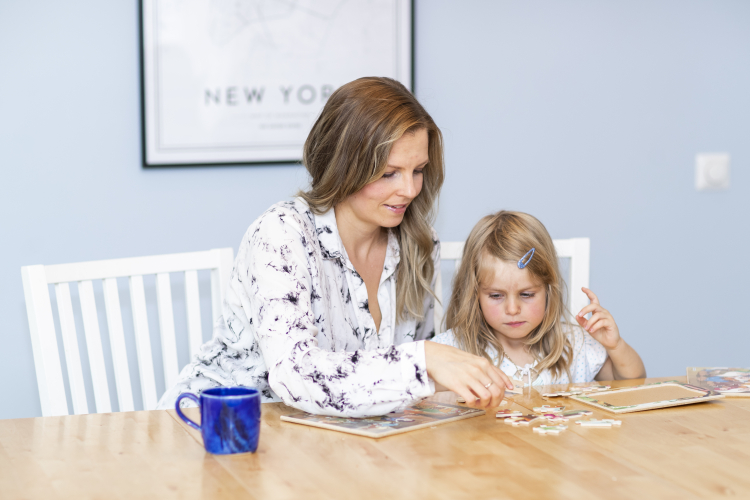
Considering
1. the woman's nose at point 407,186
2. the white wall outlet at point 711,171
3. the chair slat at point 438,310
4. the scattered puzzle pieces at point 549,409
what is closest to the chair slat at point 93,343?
the woman's nose at point 407,186

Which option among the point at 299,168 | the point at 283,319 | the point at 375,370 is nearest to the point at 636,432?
the point at 375,370

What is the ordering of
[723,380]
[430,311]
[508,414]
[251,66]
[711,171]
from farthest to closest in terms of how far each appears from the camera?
[711,171], [251,66], [430,311], [723,380], [508,414]

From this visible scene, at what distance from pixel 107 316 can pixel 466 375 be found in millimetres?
882

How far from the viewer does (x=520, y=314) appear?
5.40ft

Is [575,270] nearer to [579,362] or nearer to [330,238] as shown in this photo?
[579,362]

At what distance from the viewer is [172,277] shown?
2.11m

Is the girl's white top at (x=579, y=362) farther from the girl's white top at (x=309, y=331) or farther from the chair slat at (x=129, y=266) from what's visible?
the chair slat at (x=129, y=266)

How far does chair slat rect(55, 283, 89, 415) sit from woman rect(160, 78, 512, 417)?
0.18 metres

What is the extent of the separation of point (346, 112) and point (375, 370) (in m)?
0.58

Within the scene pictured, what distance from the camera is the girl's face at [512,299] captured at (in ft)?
5.41

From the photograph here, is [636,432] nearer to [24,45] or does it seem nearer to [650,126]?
[650,126]

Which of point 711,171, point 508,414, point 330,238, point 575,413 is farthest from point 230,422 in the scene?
point 711,171

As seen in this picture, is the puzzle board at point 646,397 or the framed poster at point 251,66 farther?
→ the framed poster at point 251,66

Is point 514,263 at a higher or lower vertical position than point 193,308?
higher
